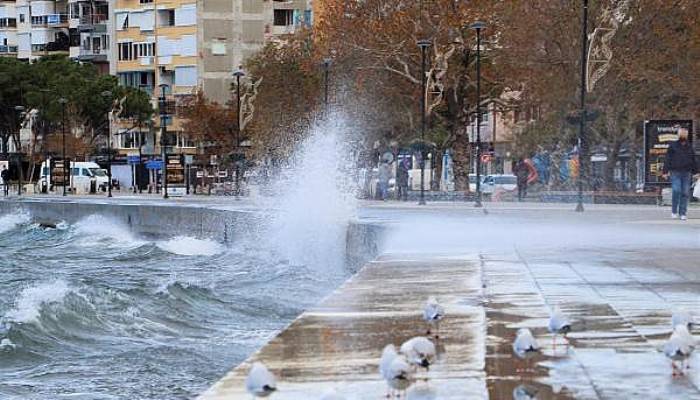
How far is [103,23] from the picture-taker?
385ft

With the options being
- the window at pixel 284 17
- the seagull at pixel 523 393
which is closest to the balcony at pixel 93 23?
the window at pixel 284 17

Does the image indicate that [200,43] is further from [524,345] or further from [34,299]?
[524,345]

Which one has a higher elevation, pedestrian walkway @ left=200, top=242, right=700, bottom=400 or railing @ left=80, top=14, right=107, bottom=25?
railing @ left=80, top=14, right=107, bottom=25

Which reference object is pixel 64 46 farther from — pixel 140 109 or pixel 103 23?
pixel 140 109

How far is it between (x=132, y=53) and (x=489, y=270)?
9818 centimetres

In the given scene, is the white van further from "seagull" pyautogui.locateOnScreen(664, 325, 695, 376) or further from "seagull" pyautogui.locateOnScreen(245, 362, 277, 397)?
"seagull" pyautogui.locateOnScreen(245, 362, 277, 397)

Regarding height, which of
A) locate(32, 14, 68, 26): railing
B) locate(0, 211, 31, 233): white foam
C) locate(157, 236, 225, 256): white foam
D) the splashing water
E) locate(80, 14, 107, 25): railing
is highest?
locate(32, 14, 68, 26): railing

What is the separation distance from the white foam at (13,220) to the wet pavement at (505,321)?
1504 inches

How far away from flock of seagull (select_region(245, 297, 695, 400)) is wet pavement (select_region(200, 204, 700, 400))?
0.07 metres

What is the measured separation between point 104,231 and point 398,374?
141 feet

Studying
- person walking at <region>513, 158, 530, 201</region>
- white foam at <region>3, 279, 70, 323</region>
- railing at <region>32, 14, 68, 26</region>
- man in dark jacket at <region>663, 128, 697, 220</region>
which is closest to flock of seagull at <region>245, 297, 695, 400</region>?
white foam at <region>3, 279, 70, 323</region>

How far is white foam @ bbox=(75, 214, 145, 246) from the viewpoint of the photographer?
46219 mm

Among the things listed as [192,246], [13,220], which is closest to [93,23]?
[13,220]

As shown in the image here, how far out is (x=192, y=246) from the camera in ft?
133
